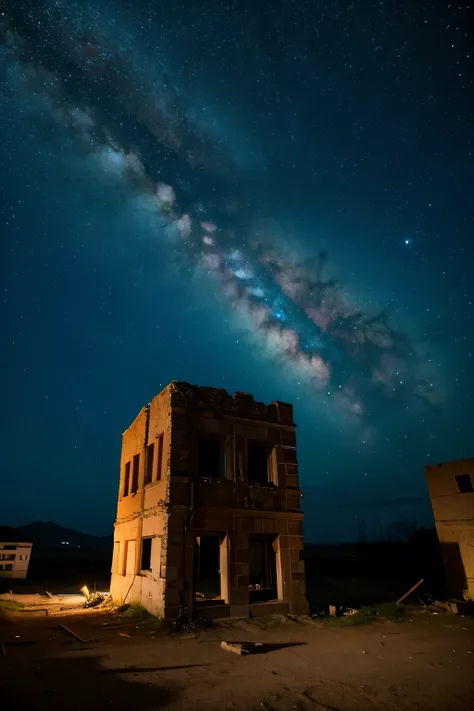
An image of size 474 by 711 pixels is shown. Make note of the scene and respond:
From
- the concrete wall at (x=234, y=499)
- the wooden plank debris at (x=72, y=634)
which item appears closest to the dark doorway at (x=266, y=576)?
the concrete wall at (x=234, y=499)

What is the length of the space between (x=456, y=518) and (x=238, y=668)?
15.9 meters

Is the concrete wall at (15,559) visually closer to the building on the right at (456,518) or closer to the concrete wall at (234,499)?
the concrete wall at (234,499)

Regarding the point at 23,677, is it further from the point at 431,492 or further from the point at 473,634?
the point at 431,492

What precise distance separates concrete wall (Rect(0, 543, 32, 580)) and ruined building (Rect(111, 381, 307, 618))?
1824 centimetres

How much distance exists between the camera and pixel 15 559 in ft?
110

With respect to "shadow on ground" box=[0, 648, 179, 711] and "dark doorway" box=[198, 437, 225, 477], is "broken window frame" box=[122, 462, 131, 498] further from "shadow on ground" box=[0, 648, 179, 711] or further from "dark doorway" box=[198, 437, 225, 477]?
"shadow on ground" box=[0, 648, 179, 711]

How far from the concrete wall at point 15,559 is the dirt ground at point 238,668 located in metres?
22.1

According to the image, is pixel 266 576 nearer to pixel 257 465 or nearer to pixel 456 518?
pixel 257 465

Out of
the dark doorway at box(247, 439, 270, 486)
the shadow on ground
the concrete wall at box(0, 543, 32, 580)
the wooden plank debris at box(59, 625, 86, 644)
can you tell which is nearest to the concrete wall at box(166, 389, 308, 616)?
the wooden plank debris at box(59, 625, 86, 644)

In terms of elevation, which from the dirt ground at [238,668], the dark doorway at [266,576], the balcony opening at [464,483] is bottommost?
the dirt ground at [238,668]

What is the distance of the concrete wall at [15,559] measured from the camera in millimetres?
32969

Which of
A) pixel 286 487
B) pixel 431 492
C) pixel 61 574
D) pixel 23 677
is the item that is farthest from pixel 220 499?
pixel 61 574

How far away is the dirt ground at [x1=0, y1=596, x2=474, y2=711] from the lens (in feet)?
23.8

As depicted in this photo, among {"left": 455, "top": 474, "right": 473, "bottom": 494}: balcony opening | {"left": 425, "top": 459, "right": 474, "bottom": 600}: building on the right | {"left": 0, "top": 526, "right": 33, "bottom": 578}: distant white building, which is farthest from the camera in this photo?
{"left": 0, "top": 526, "right": 33, "bottom": 578}: distant white building
